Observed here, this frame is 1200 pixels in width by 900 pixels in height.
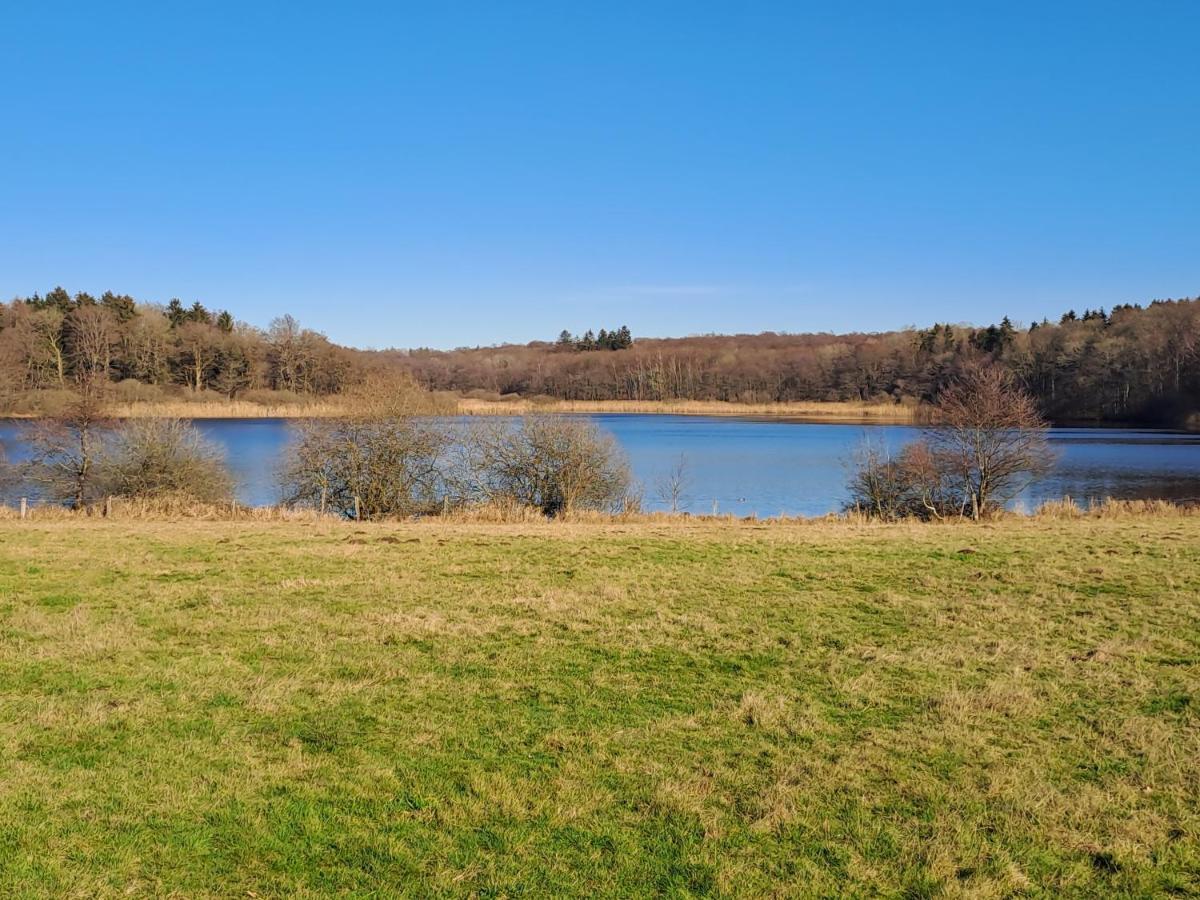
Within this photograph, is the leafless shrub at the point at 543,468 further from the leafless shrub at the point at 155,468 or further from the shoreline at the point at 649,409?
the shoreline at the point at 649,409

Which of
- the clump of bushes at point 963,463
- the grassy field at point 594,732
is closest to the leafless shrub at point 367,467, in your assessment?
the clump of bushes at point 963,463

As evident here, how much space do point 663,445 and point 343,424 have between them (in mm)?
28847

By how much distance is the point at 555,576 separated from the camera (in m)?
11.5

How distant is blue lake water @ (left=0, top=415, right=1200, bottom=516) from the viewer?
31.1 meters

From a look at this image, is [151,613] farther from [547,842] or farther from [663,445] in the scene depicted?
[663,445]

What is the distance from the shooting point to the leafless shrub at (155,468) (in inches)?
1051

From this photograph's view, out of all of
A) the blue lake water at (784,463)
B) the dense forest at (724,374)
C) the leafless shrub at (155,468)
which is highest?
the dense forest at (724,374)

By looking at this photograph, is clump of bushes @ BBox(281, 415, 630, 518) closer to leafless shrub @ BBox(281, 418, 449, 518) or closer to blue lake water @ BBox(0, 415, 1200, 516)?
leafless shrub @ BBox(281, 418, 449, 518)

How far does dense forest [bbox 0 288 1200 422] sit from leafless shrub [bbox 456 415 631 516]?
3237 cm

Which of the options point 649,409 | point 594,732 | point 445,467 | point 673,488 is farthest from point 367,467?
point 649,409

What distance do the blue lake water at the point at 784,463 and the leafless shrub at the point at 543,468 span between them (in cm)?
269

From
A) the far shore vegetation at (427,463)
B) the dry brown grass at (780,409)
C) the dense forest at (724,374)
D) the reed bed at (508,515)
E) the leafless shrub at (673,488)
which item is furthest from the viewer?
the dry brown grass at (780,409)

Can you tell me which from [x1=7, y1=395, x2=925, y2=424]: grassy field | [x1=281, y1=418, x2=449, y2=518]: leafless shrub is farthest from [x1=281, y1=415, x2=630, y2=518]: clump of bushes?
[x1=7, y1=395, x2=925, y2=424]: grassy field

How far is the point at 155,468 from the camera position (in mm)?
26766
